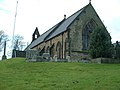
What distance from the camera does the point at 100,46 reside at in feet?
123

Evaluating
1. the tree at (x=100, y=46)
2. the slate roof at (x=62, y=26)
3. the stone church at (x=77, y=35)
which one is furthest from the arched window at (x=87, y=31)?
the tree at (x=100, y=46)

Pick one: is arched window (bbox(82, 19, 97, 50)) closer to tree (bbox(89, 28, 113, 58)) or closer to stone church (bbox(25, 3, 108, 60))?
stone church (bbox(25, 3, 108, 60))

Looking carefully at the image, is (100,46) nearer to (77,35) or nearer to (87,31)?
(77,35)

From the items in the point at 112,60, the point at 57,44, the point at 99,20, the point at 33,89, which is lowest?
the point at 33,89

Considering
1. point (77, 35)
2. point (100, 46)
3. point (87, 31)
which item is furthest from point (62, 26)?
point (100, 46)

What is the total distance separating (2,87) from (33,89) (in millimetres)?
2415

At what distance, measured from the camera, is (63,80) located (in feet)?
65.1

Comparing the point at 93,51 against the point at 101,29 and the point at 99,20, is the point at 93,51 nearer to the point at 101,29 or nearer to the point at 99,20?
the point at 101,29

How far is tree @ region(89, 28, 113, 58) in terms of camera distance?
37.2 metres

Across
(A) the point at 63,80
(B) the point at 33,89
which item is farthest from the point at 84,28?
(B) the point at 33,89

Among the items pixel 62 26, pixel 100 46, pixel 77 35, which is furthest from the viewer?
pixel 62 26

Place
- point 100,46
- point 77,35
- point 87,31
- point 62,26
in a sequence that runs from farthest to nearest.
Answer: point 62,26, point 87,31, point 77,35, point 100,46

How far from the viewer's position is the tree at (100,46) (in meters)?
37.2

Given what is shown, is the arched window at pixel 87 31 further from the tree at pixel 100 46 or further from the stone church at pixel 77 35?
the tree at pixel 100 46
